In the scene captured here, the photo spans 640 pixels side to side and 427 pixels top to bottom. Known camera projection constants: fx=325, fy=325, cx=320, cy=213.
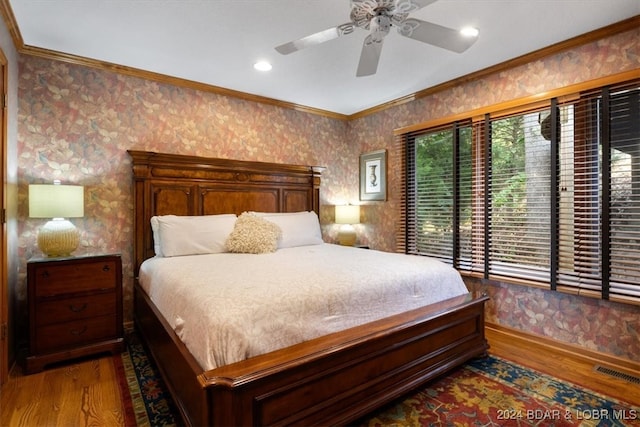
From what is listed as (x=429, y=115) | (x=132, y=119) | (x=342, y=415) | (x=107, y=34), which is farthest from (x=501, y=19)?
(x=132, y=119)

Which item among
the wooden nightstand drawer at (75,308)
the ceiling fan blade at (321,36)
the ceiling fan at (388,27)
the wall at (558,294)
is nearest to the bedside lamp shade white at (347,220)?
the wall at (558,294)

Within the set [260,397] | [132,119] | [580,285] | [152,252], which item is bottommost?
[260,397]

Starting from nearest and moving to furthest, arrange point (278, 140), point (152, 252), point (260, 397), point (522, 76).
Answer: point (260, 397) < point (522, 76) < point (152, 252) < point (278, 140)

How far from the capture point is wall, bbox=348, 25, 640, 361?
2.38 meters

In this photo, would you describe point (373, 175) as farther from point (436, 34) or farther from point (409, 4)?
point (409, 4)

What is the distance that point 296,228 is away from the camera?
353cm

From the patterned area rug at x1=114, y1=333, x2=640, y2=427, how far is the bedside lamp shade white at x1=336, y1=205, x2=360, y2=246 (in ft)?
7.59

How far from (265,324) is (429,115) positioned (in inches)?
123

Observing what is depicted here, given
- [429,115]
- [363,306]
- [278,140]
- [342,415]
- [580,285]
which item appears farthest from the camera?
[278,140]

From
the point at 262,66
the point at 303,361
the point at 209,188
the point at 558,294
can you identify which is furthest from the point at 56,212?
the point at 558,294

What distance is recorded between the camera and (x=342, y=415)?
5.40 feet

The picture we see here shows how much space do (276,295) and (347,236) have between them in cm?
284

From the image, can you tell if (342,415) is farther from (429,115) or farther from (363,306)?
(429,115)

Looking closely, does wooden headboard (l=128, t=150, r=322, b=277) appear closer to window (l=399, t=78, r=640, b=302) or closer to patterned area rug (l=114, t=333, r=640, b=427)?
patterned area rug (l=114, t=333, r=640, b=427)
